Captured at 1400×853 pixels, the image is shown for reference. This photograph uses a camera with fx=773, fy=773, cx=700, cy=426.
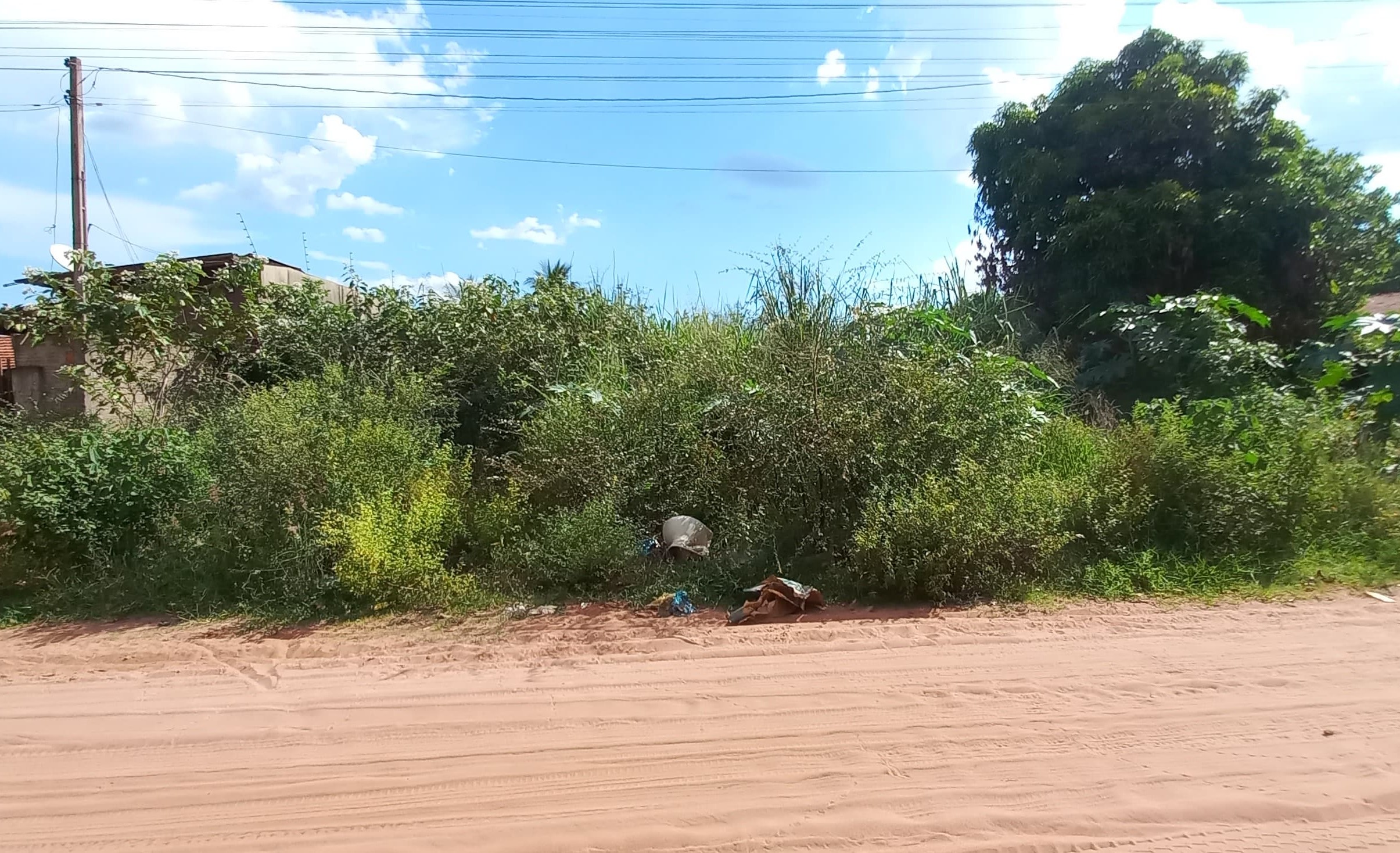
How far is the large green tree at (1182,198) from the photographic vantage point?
1194 centimetres

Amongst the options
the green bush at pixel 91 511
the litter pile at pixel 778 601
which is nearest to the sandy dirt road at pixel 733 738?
the litter pile at pixel 778 601

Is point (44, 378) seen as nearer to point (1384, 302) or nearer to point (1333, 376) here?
point (1333, 376)

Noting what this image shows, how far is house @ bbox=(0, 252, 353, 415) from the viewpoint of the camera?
9.27m

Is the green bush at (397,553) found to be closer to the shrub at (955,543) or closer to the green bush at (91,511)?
the green bush at (91,511)

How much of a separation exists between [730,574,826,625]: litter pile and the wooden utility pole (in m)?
10.5

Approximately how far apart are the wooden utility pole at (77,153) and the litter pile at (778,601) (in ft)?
34.4

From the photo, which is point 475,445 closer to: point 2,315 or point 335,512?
point 335,512

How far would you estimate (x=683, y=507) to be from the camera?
24.4 ft

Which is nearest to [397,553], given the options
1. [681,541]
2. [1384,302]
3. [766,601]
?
[681,541]

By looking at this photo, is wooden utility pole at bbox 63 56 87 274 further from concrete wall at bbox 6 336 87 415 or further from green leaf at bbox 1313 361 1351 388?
green leaf at bbox 1313 361 1351 388

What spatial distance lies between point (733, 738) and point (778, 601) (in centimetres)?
205

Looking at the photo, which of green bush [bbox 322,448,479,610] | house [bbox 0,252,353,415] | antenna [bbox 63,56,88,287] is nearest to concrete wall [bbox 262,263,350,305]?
house [bbox 0,252,353,415]

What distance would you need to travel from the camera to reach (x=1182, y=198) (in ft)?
38.3

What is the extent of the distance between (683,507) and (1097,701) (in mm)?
4162
